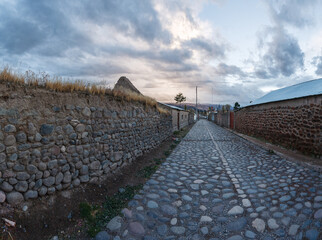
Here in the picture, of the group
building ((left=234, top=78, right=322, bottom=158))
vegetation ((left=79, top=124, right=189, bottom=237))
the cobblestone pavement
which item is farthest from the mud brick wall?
vegetation ((left=79, top=124, right=189, bottom=237))

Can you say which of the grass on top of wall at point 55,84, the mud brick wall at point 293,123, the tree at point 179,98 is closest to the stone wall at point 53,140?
the grass on top of wall at point 55,84

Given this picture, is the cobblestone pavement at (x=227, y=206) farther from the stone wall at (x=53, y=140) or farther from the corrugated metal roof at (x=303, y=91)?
the corrugated metal roof at (x=303, y=91)

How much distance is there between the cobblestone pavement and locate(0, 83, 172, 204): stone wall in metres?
1.29

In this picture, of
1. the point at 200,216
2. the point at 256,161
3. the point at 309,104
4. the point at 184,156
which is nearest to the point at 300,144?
the point at 309,104

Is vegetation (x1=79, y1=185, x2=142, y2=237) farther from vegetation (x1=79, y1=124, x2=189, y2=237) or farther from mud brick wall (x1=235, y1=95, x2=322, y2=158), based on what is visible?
mud brick wall (x1=235, y1=95, x2=322, y2=158)

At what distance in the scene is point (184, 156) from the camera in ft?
27.0

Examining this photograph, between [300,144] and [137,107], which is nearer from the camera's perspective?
[137,107]

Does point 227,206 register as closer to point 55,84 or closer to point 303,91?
point 55,84

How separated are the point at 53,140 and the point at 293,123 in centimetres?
965

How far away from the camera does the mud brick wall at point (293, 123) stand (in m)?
7.40

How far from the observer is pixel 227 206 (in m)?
3.92

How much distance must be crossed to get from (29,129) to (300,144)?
9581 millimetres

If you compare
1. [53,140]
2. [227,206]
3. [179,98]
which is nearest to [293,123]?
[227,206]

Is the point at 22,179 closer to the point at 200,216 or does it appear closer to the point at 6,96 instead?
the point at 6,96
